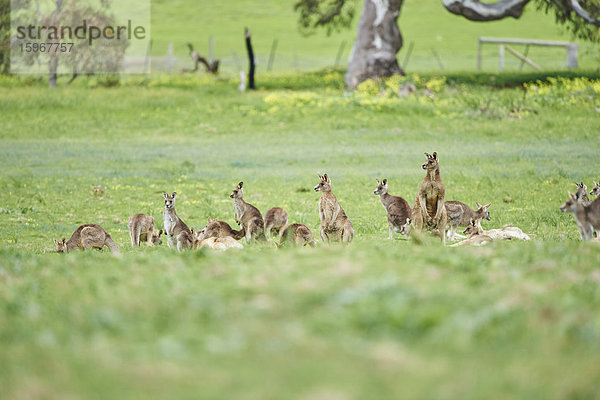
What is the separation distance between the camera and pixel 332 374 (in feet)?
19.8

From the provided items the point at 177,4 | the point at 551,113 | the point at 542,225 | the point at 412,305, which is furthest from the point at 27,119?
the point at 177,4

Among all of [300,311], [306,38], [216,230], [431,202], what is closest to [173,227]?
[216,230]

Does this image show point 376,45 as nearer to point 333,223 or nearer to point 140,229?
point 140,229

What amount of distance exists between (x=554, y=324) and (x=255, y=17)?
87.5 m

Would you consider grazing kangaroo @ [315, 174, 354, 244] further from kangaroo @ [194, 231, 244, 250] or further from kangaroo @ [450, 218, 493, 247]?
kangaroo @ [450, 218, 493, 247]

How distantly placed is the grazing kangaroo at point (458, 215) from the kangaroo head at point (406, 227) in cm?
102

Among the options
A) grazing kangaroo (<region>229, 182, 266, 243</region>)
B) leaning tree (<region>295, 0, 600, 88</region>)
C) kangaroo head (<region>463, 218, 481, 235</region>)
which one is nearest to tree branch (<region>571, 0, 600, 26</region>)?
leaning tree (<region>295, 0, 600, 88</region>)

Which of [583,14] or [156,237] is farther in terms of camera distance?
[583,14]

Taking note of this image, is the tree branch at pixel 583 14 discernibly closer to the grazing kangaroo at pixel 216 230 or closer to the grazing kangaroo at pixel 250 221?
the grazing kangaroo at pixel 250 221

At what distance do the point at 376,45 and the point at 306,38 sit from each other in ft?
135

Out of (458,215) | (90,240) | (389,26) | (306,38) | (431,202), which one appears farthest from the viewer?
(306,38)

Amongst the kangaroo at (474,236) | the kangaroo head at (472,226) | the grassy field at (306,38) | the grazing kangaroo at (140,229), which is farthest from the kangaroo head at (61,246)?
the grassy field at (306,38)

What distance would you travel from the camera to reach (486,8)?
41.0 m

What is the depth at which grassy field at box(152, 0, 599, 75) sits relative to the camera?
64.6 metres
